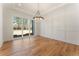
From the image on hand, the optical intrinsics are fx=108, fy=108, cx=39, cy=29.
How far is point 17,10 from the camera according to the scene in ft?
7.61

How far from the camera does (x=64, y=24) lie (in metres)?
2.40

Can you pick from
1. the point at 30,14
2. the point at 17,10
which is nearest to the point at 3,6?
the point at 17,10

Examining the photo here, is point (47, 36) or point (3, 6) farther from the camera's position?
point (47, 36)

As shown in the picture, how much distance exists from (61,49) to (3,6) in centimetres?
154

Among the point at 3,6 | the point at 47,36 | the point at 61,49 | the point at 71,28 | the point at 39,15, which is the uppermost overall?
the point at 3,6

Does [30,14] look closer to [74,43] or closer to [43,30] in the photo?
[43,30]

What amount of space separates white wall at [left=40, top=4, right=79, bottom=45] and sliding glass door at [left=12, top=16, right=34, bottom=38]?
278 millimetres

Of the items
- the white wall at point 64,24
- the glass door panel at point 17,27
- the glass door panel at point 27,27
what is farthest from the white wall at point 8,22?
the white wall at point 64,24

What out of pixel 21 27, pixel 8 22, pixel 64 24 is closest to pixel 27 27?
pixel 21 27

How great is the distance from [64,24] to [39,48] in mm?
767

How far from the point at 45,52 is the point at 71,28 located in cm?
78

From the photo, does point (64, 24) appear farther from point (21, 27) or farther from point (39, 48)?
point (21, 27)

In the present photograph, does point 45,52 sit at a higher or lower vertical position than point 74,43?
lower

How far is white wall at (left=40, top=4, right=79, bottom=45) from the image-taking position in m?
2.35
